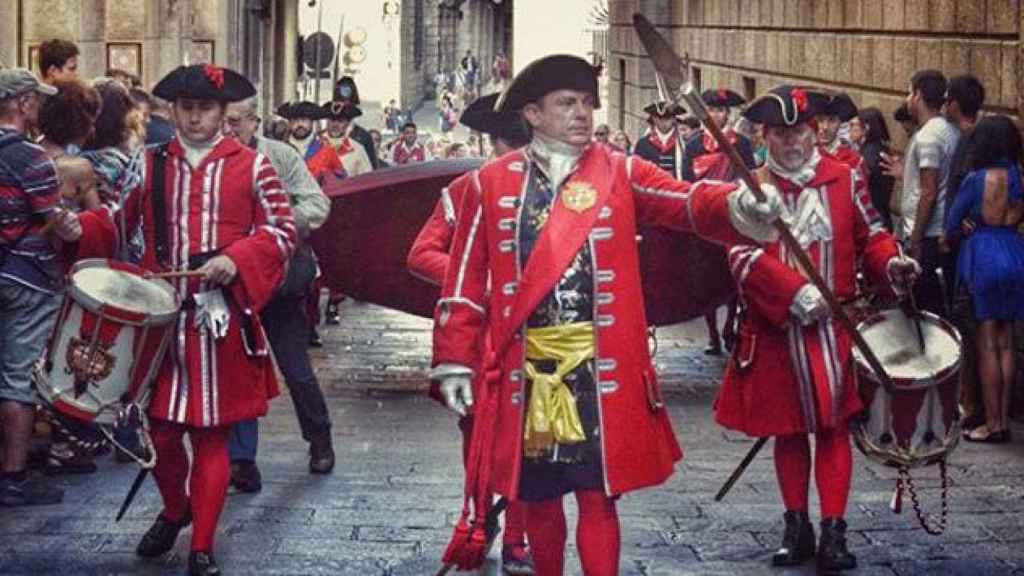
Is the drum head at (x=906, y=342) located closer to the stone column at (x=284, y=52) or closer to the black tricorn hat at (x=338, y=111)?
the black tricorn hat at (x=338, y=111)

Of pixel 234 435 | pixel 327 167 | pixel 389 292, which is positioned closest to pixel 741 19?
pixel 327 167

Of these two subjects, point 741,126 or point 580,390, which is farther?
point 741,126

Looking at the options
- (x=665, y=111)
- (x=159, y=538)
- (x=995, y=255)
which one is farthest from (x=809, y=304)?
(x=665, y=111)

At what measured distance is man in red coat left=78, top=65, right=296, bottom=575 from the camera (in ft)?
24.6

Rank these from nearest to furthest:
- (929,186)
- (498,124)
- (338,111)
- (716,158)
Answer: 1. (498,124)
2. (929,186)
3. (716,158)
4. (338,111)

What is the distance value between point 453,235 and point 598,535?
3.37ft

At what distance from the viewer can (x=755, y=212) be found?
Answer: 6.03 metres

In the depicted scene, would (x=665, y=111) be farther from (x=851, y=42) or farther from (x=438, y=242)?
(x=438, y=242)

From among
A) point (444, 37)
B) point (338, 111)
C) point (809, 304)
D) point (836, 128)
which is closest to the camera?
point (809, 304)

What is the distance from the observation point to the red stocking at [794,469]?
25.3 feet

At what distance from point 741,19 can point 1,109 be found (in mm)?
16002

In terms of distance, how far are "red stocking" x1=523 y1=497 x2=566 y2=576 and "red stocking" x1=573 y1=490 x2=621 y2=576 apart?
4.4 inches

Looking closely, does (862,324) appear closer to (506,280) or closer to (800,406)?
(800,406)

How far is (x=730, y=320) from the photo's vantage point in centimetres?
1394
